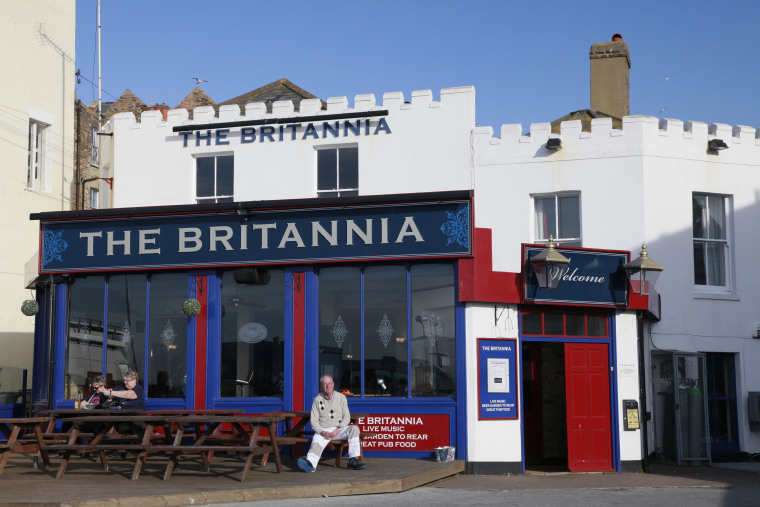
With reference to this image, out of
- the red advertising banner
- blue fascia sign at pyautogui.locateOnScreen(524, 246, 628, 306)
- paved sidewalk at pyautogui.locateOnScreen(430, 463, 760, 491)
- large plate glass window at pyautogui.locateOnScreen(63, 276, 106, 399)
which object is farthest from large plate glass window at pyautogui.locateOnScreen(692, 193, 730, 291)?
large plate glass window at pyautogui.locateOnScreen(63, 276, 106, 399)

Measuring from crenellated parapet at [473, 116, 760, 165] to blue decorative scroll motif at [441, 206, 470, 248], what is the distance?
17.4 ft

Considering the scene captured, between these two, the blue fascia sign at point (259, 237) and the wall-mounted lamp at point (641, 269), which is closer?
the blue fascia sign at point (259, 237)

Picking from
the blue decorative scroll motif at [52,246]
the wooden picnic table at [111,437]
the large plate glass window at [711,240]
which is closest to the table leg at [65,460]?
the wooden picnic table at [111,437]

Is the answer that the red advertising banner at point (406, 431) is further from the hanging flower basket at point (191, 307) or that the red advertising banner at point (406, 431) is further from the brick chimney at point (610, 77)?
the brick chimney at point (610, 77)

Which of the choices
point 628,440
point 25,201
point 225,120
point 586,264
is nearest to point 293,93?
point 225,120

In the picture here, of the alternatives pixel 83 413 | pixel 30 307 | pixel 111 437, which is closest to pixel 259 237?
pixel 83 413

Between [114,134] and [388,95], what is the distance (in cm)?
647

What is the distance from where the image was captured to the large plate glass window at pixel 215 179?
2195 cm

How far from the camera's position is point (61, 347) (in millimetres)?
16688

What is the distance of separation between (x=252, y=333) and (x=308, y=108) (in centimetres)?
702

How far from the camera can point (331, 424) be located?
1391cm

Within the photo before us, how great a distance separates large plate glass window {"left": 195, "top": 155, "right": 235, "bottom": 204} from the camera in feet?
72.0

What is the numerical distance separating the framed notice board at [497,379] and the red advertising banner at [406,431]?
0.67 m

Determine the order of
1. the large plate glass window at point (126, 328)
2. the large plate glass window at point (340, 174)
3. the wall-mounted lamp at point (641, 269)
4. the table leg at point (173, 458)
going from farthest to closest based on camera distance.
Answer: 1. the large plate glass window at point (340, 174)
2. the large plate glass window at point (126, 328)
3. the wall-mounted lamp at point (641, 269)
4. the table leg at point (173, 458)
